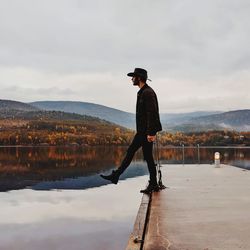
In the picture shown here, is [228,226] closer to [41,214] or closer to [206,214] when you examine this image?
[206,214]

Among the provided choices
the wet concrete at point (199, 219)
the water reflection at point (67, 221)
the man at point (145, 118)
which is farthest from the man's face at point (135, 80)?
the water reflection at point (67, 221)

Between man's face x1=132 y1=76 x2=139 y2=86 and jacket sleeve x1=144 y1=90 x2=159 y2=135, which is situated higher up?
man's face x1=132 y1=76 x2=139 y2=86

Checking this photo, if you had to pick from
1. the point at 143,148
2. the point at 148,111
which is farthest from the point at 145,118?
the point at 143,148

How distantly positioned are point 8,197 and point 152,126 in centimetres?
1933

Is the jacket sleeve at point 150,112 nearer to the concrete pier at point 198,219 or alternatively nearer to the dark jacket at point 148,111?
the dark jacket at point 148,111

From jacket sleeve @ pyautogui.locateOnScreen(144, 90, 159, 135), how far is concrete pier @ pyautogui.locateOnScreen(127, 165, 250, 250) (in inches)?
45.2

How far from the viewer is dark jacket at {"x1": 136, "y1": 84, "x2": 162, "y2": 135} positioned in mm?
6679

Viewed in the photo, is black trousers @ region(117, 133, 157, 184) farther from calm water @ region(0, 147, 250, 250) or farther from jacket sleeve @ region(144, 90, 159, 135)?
calm water @ region(0, 147, 250, 250)

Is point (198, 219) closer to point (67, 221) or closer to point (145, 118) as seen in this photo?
point (145, 118)

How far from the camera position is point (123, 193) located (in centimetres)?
2375

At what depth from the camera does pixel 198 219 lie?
505 cm

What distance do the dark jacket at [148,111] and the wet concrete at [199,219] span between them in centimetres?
116

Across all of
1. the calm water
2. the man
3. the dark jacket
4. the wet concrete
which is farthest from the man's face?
the calm water

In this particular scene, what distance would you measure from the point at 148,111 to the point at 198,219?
2.19m
